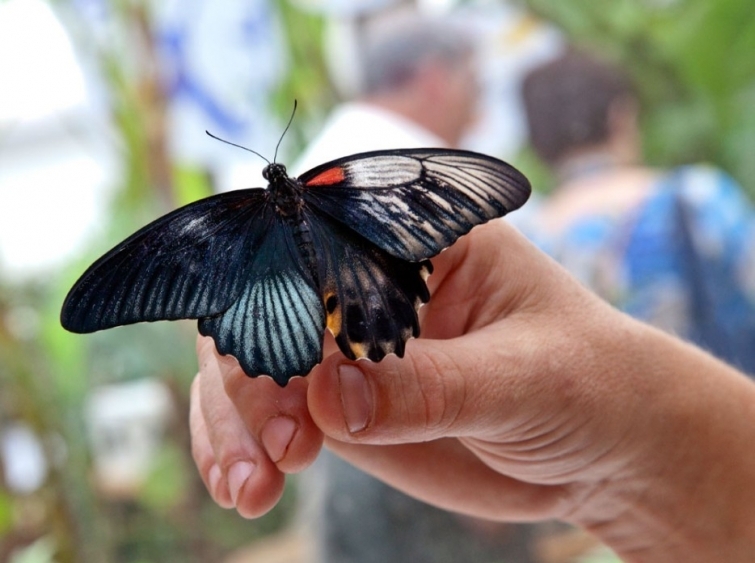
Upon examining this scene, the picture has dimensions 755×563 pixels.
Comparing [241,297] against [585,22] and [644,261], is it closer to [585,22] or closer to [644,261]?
[644,261]

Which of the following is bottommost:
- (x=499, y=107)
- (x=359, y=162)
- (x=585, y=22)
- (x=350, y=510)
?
(x=350, y=510)

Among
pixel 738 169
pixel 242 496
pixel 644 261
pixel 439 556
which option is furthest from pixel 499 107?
pixel 242 496

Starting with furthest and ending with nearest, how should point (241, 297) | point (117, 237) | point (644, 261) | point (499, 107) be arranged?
point (117, 237) < point (499, 107) < point (644, 261) < point (241, 297)

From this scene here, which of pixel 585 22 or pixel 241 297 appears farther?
pixel 585 22

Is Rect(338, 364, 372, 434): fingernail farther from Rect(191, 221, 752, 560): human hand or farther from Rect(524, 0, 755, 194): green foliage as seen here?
Rect(524, 0, 755, 194): green foliage

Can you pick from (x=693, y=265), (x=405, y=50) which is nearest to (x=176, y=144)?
(x=405, y=50)

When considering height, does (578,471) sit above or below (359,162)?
below

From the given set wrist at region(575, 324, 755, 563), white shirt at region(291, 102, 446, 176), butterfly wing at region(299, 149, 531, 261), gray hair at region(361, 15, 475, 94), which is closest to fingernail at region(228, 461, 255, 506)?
butterfly wing at region(299, 149, 531, 261)

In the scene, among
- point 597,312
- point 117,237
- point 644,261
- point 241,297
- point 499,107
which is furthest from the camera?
point 117,237
